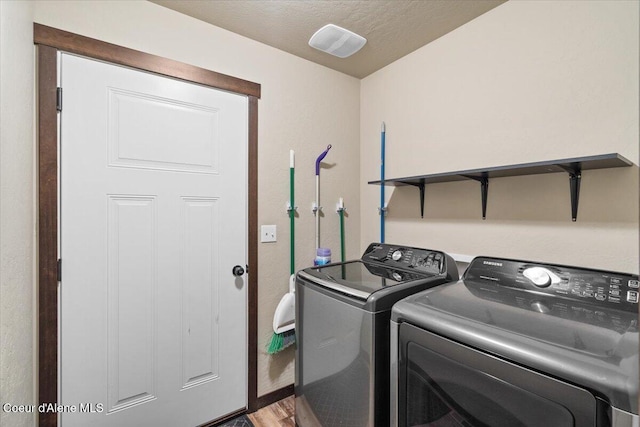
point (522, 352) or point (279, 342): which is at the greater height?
point (522, 352)

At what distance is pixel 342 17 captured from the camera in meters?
1.66

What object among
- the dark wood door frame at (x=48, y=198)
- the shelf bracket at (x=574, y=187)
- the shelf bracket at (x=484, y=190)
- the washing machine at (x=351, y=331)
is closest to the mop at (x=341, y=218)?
the washing machine at (x=351, y=331)

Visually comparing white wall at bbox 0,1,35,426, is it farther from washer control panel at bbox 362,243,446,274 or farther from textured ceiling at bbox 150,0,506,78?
washer control panel at bbox 362,243,446,274

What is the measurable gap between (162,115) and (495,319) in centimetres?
181

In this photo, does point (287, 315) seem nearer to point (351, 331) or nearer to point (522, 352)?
point (351, 331)

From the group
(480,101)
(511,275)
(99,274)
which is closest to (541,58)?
(480,101)

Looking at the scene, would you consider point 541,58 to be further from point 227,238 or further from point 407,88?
point 227,238

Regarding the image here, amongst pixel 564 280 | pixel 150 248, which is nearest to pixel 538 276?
pixel 564 280

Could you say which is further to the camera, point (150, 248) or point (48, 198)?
point (150, 248)

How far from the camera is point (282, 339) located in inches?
76.3

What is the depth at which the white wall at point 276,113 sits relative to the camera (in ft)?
4.95

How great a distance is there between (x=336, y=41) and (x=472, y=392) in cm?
193

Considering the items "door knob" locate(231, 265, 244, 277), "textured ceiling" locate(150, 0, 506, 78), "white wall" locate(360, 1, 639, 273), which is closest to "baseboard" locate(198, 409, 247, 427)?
"door knob" locate(231, 265, 244, 277)

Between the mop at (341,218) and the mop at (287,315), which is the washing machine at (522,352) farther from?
the mop at (341,218)
